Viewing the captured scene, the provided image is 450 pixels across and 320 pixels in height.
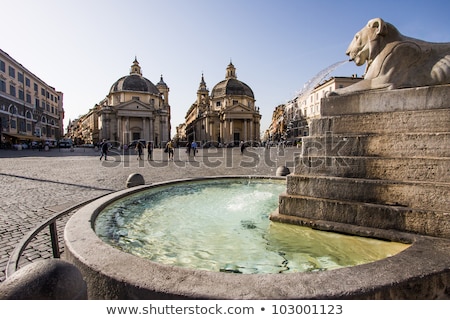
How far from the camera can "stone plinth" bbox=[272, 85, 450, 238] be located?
2.64 meters

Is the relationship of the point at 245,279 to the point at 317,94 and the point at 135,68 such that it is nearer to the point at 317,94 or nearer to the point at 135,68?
the point at 317,94

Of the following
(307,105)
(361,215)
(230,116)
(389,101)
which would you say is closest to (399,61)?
(389,101)

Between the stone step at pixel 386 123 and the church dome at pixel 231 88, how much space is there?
65.3m

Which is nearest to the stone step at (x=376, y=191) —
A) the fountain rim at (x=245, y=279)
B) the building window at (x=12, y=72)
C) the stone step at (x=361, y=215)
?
the stone step at (x=361, y=215)

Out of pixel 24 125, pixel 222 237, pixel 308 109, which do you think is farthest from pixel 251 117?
pixel 222 237

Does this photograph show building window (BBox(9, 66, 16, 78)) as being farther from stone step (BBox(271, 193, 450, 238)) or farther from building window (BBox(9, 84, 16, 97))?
stone step (BBox(271, 193, 450, 238))

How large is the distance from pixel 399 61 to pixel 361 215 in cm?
233

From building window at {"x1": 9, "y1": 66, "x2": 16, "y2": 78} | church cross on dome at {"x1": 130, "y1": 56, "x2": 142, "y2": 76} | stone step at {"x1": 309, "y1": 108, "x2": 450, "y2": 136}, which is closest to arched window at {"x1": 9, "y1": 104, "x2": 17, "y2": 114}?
building window at {"x1": 9, "y1": 66, "x2": 16, "y2": 78}

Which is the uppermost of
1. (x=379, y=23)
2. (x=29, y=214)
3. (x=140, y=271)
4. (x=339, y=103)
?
(x=379, y=23)

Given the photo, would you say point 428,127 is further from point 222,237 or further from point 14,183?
point 14,183

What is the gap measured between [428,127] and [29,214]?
6.70 m

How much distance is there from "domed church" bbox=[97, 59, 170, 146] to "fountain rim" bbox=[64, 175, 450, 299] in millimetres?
54179

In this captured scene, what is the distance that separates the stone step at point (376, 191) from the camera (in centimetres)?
257
